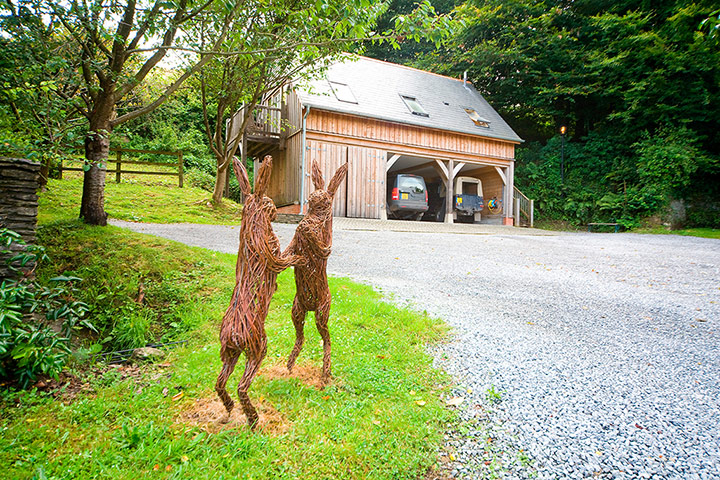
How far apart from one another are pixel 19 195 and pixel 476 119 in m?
18.5

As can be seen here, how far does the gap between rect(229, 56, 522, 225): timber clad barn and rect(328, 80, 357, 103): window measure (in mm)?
47

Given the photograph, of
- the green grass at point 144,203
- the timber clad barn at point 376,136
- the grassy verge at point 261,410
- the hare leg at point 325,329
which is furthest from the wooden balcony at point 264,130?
the hare leg at point 325,329

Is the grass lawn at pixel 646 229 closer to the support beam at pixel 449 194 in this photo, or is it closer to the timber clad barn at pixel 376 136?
the timber clad barn at pixel 376 136

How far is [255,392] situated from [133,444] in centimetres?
80

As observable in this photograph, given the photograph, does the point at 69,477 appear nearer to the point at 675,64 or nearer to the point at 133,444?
the point at 133,444

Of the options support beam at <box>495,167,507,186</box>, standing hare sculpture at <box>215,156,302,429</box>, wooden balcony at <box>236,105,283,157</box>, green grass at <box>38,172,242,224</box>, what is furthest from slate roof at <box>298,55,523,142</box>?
standing hare sculpture at <box>215,156,302,429</box>

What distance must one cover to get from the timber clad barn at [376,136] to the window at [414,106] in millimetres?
60

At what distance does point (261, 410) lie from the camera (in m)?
2.55

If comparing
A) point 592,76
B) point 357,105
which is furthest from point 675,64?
point 357,105

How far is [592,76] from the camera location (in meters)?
19.1

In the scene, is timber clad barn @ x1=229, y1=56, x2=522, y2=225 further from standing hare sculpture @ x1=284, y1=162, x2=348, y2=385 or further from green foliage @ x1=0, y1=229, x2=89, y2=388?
green foliage @ x1=0, y1=229, x2=89, y2=388

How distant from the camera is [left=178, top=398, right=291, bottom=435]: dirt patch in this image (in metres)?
2.36

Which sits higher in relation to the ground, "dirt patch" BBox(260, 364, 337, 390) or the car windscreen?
the car windscreen

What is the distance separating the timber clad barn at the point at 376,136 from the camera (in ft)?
47.4
